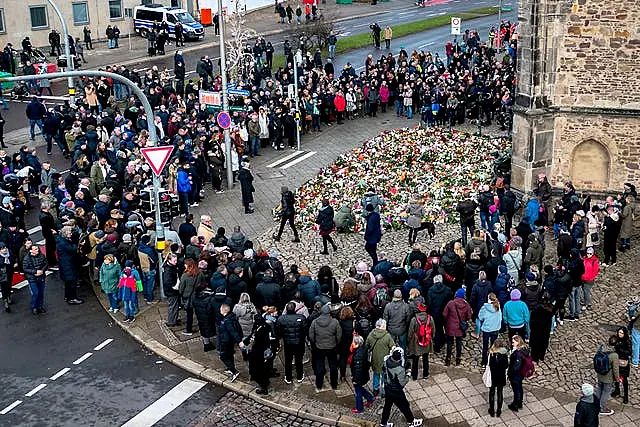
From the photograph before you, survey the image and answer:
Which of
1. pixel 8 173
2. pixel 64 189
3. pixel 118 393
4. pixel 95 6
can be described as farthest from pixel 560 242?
pixel 95 6

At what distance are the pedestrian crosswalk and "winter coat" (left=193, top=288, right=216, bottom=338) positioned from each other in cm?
1268

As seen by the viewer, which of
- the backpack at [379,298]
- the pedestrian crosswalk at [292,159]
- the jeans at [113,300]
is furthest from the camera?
the pedestrian crosswalk at [292,159]

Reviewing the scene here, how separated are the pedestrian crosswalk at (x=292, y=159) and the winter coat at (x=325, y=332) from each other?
1419cm

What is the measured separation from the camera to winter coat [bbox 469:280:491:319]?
634 inches

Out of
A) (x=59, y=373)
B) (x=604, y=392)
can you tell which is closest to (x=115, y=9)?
(x=59, y=373)

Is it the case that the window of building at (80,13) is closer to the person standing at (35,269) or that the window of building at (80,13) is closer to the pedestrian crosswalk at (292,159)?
the pedestrian crosswalk at (292,159)

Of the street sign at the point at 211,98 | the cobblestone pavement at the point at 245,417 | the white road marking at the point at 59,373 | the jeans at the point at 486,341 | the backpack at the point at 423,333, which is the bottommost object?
the cobblestone pavement at the point at 245,417

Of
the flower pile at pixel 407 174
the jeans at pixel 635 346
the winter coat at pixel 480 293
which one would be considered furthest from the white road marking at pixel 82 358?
the jeans at pixel 635 346

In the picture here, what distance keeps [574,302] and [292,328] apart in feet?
19.5

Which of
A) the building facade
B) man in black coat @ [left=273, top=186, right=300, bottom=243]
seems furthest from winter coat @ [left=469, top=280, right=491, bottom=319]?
the building facade

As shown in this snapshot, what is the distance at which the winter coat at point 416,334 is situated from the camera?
1523cm

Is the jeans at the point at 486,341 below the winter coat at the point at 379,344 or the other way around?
below

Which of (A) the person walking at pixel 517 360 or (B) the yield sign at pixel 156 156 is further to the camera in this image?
(B) the yield sign at pixel 156 156

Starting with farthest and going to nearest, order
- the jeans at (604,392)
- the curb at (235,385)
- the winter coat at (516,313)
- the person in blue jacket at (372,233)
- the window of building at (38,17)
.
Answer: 1. the window of building at (38,17)
2. the person in blue jacket at (372,233)
3. the winter coat at (516,313)
4. the curb at (235,385)
5. the jeans at (604,392)
